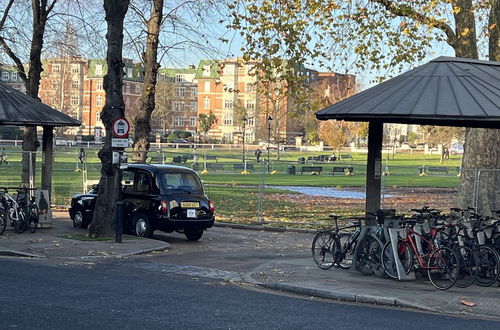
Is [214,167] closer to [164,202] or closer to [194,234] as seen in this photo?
[194,234]

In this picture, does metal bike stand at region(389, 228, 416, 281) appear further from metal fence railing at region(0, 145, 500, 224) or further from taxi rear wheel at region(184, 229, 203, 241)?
taxi rear wheel at region(184, 229, 203, 241)

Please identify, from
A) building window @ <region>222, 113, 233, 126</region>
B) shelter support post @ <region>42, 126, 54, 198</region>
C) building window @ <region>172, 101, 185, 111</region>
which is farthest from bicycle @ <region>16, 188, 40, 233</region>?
building window @ <region>172, 101, 185, 111</region>

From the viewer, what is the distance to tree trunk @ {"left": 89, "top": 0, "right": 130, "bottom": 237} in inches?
757

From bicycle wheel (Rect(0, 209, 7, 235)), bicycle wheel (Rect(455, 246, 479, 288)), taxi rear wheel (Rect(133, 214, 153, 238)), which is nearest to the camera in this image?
bicycle wheel (Rect(455, 246, 479, 288))

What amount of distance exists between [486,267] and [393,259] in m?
1.61

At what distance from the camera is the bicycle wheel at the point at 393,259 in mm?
13336

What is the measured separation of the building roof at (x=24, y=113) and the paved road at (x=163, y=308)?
7.15 metres

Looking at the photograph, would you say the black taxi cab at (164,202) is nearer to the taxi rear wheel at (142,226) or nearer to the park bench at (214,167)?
the taxi rear wheel at (142,226)

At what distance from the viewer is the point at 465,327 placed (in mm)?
9891

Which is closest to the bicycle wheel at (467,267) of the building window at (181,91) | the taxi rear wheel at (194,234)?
the taxi rear wheel at (194,234)

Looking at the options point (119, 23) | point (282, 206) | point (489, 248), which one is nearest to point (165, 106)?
point (282, 206)

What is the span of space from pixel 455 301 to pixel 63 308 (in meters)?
5.84

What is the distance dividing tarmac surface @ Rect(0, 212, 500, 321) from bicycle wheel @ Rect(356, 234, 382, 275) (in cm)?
17

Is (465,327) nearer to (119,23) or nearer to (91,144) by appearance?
(119,23)
